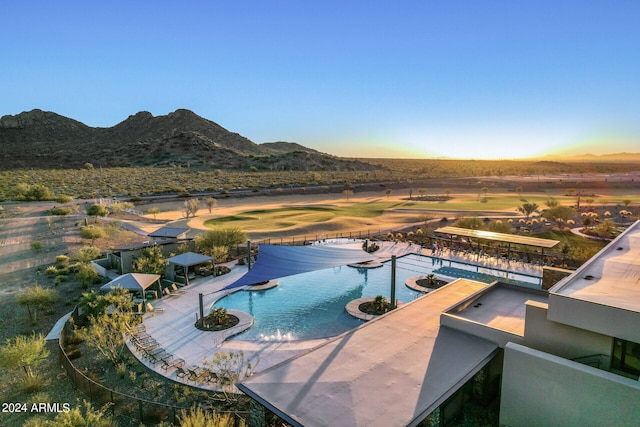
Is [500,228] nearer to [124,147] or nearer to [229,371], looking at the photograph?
[229,371]

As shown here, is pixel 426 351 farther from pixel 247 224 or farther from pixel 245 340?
pixel 247 224

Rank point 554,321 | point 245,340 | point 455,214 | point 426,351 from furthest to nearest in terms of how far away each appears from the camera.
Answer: point 455,214 < point 245,340 < point 426,351 < point 554,321

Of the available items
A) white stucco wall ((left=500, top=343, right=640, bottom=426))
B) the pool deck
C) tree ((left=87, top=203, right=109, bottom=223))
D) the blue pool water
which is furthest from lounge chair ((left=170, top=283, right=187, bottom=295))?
tree ((left=87, top=203, right=109, bottom=223))

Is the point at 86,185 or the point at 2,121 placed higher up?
the point at 2,121

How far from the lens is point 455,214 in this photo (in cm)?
4588

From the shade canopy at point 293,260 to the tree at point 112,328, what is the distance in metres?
4.00

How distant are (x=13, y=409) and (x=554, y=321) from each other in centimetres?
1392

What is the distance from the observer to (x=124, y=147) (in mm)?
117688

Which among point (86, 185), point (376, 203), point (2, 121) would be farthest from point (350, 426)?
point (2, 121)

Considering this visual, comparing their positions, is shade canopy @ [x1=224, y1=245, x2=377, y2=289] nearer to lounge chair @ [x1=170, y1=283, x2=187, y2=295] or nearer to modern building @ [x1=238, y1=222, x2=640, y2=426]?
lounge chair @ [x1=170, y1=283, x2=187, y2=295]

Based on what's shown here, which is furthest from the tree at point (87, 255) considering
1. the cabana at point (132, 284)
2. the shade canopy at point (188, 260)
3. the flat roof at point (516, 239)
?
the flat roof at point (516, 239)

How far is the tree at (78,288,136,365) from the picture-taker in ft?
40.7

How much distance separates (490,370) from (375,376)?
11.5ft

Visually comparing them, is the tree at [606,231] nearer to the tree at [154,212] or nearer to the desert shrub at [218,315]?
the desert shrub at [218,315]
